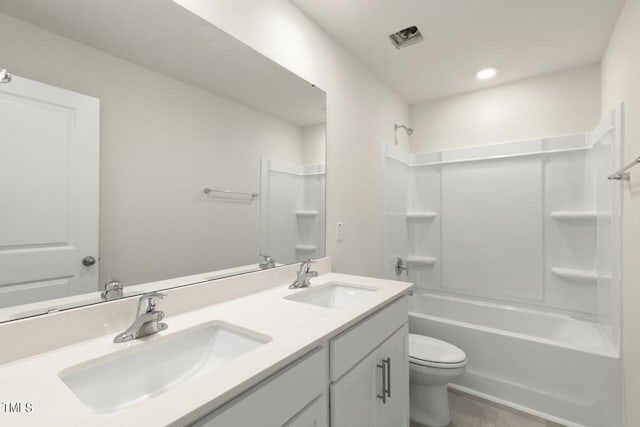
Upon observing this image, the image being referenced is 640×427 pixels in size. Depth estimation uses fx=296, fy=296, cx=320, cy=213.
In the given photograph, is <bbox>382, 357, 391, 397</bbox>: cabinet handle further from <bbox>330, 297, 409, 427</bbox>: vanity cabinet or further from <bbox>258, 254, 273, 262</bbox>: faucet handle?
<bbox>258, 254, 273, 262</bbox>: faucet handle

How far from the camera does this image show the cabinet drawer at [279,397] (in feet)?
2.06

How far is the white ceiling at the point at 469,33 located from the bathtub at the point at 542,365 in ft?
6.52

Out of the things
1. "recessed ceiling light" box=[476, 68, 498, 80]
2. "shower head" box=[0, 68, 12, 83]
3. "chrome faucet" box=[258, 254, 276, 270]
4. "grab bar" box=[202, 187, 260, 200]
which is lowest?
"chrome faucet" box=[258, 254, 276, 270]

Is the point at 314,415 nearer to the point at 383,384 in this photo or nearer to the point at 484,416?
the point at 383,384

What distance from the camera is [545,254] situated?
246cm

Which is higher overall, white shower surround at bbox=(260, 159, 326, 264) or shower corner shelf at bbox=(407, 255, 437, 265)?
white shower surround at bbox=(260, 159, 326, 264)

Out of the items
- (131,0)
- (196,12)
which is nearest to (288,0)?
(196,12)

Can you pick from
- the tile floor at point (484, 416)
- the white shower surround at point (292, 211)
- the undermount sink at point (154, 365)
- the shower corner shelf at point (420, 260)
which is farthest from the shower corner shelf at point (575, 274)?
the undermount sink at point (154, 365)

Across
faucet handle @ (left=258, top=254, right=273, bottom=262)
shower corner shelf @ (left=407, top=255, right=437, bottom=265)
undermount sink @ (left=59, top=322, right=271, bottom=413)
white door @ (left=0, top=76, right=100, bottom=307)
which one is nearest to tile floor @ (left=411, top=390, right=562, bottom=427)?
shower corner shelf @ (left=407, top=255, right=437, bottom=265)

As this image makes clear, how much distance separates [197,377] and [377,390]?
0.77m

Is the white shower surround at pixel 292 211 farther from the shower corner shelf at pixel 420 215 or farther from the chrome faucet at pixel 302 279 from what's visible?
the shower corner shelf at pixel 420 215

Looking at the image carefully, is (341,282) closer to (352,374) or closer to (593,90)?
(352,374)

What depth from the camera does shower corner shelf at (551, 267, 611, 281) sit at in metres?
2.24

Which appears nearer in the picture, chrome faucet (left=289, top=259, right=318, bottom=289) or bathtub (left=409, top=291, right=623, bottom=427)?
chrome faucet (left=289, top=259, right=318, bottom=289)
